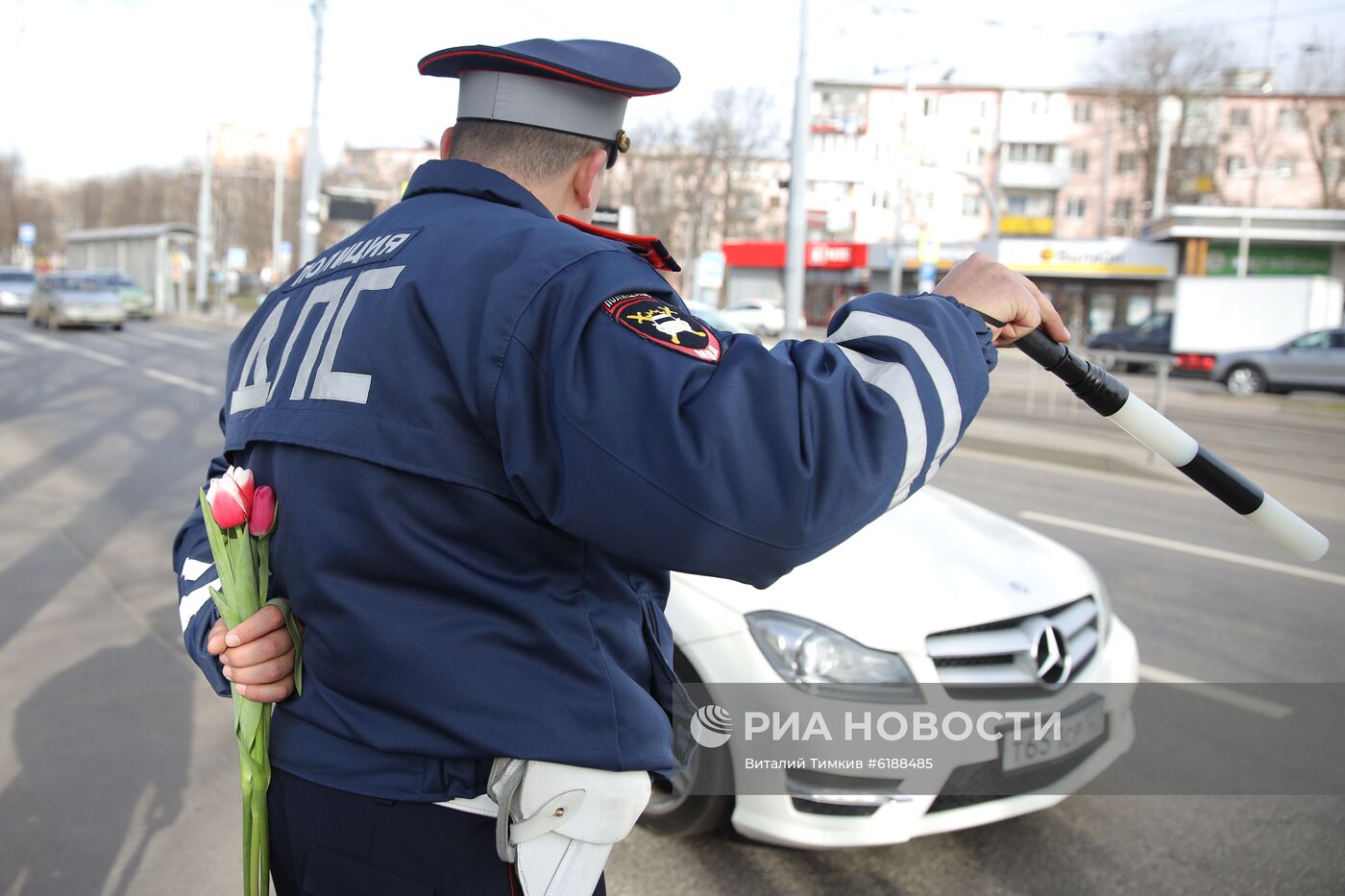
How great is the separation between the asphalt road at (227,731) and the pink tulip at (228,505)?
205cm

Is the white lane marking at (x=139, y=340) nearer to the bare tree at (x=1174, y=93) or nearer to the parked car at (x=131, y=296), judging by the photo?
the parked car at (x=131, y=296)

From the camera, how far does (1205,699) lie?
4508 millimetres

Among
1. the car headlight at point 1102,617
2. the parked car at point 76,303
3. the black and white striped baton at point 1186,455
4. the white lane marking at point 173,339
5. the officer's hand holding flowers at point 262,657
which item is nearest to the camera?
the officer's hand holding flowers at point 262,657

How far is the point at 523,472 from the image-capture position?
1.20 metres

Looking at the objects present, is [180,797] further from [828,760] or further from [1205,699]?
[1205,699]

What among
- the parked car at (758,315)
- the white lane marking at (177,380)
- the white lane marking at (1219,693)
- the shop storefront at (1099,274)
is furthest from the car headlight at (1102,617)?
the shop storefront at (1099,274)

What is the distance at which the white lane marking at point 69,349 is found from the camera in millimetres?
20281

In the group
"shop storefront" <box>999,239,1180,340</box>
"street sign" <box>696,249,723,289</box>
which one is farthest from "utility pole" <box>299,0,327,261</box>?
"shop storefront" <box>999,239,1180,340</box>

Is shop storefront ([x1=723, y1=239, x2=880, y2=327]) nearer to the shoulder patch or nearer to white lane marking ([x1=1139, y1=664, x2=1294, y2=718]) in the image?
white lane marking ([x1=1139, y1=664, x2=1294, y2=718])

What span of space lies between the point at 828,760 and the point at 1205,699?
96.8 inches

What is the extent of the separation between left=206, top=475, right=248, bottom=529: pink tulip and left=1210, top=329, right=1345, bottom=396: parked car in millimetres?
25131

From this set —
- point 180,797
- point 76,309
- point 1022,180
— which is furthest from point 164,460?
point 1022,180

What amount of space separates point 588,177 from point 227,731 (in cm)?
324

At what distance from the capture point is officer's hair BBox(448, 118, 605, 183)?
1.47m
